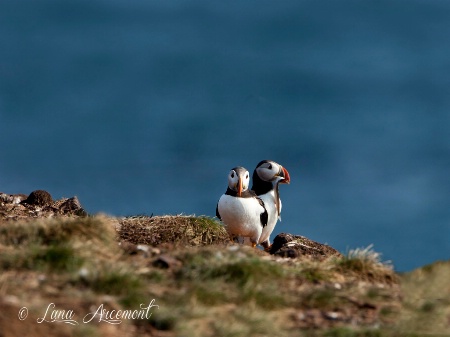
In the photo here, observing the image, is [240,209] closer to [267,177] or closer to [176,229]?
[176,229]

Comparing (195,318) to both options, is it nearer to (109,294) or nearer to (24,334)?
(109,294)

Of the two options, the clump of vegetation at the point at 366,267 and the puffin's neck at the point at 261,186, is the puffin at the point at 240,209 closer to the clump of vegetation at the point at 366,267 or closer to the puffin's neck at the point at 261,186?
the puffin's neck at the point at 261,186

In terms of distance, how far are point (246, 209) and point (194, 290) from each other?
9.54 metres

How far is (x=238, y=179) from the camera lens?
1880 cm

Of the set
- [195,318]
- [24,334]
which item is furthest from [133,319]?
[24,334]

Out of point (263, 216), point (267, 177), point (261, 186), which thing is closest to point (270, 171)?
point (267, 177)

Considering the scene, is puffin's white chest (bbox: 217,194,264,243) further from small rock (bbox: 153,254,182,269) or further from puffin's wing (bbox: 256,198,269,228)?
small rock (bbox: 153,254,182,269)

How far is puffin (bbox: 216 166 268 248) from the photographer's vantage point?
1875cm

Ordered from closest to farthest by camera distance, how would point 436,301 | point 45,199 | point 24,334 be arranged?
point 24,334
point 436,301
point 45,199

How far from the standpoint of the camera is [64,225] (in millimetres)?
11422

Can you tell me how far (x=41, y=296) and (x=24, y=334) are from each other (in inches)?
49.4

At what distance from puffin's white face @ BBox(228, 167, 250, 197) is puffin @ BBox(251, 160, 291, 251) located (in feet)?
4.73

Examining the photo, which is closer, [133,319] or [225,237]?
[133,319]

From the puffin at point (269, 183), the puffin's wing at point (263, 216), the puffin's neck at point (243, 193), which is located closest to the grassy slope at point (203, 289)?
the puffin's neck at point (243, 193)
